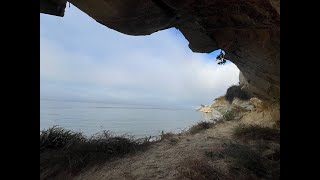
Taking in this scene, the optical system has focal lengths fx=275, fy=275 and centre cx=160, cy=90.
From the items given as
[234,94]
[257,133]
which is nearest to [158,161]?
[257,133]

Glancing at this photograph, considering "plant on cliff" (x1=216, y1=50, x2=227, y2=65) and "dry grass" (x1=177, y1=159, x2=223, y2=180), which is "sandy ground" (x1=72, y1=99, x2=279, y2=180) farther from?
"plant on cliff" (x1=216, y1=50, x2=227, y2=65)

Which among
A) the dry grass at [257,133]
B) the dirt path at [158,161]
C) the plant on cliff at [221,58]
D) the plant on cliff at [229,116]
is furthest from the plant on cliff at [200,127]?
the plant on cliff at [221,58]

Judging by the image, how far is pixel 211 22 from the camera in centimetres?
561

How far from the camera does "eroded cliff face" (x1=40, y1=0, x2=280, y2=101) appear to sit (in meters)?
4.56

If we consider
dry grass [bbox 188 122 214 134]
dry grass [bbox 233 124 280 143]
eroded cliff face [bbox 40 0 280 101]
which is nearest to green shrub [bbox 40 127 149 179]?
dry grass [bbox 188 122 214 134]

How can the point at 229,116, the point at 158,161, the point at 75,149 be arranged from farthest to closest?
the point at 229,116, the point at 75,149, the point at 158,161

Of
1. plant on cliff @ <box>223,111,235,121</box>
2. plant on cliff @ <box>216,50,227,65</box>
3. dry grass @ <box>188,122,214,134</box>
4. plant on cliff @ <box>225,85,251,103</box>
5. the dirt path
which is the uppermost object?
plant on cliff @ <box>216,50,227,65</box>

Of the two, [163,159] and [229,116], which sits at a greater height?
[229,116]

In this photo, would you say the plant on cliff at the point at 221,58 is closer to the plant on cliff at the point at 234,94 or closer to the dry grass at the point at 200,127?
the dry grass at the point at 200,127

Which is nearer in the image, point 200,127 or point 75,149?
point 75,149

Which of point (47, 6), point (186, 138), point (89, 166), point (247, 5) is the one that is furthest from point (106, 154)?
point (247, 5)

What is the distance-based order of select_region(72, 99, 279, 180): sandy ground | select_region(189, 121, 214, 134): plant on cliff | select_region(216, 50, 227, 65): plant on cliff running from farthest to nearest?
select_region(189, 121, 214, 134): plant on cliff → select_region(216, 50, 227, 65): plant on cliff → select_region(72, 99, 279, 180): sandy ground

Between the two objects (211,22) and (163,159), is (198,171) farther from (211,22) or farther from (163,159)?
(211,22)

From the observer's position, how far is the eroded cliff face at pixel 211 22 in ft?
15.0
